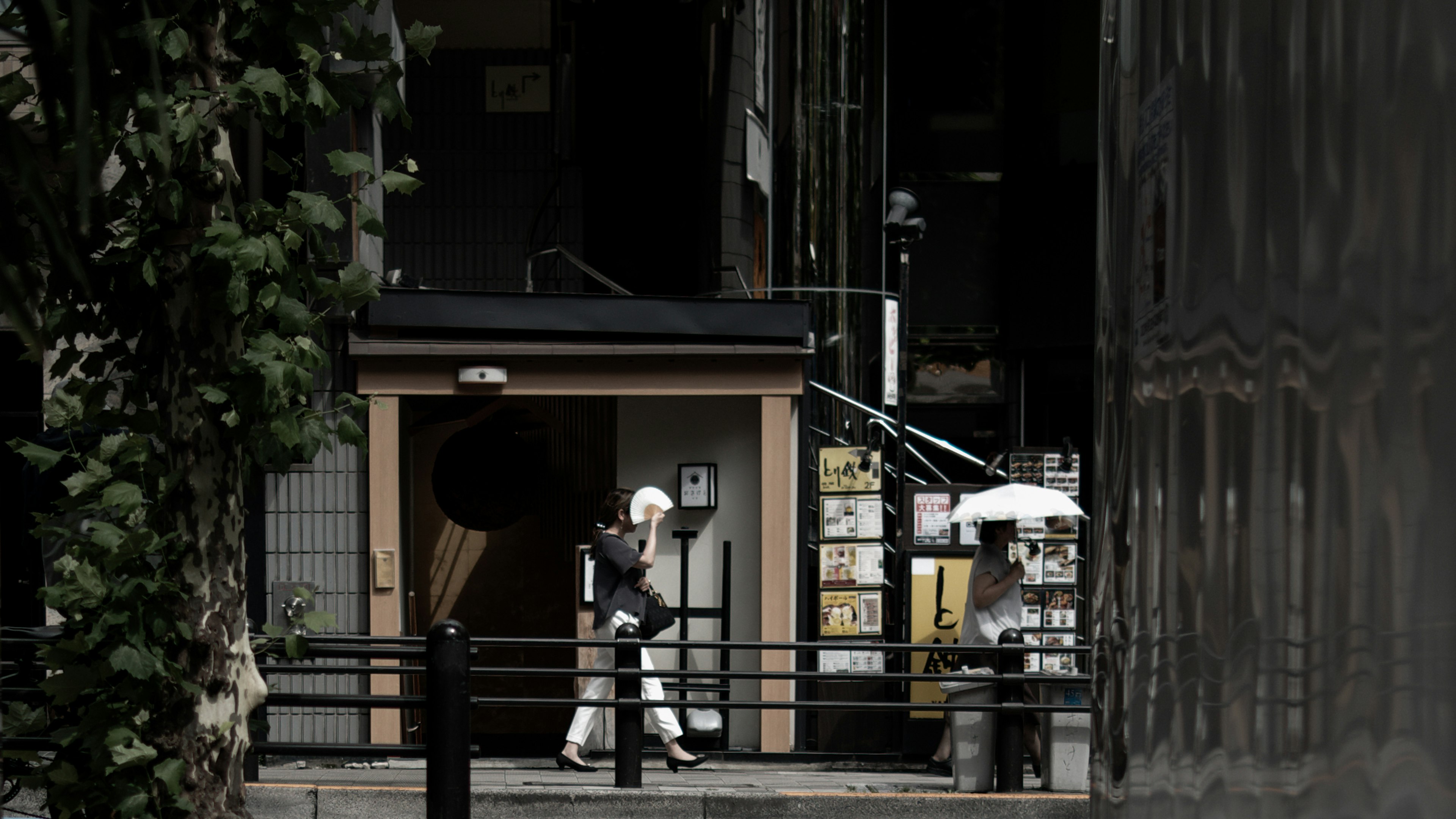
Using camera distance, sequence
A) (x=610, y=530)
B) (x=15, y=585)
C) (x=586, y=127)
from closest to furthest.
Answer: (x=610, y=530) < (x=15, y=585) < (x=586, y=127)

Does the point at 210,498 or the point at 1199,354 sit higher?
the point at 1199,354

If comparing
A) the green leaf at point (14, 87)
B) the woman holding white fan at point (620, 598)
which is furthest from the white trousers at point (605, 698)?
the green leaf at point (14, 87)

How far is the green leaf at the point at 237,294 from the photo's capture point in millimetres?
4762

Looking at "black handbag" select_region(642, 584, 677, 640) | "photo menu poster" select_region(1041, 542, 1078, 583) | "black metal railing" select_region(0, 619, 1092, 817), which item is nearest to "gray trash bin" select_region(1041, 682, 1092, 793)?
"black metal railing" select_region(0, 619, 1092, 817)

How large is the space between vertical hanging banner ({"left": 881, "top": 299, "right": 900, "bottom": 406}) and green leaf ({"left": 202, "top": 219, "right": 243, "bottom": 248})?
23.2 feet

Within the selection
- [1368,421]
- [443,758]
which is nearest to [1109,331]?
[1368,421]

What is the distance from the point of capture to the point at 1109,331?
5.79 feet

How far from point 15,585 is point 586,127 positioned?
21.2 ft

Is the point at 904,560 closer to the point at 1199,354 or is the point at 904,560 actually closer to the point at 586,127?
the point at 586,127

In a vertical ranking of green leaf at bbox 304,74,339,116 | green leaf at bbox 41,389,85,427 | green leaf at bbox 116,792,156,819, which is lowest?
green leaf at bbox 116,792,156,819

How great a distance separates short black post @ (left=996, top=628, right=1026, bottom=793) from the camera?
306 inches

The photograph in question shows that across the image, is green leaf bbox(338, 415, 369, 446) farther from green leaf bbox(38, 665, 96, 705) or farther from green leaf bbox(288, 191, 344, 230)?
green leaf bbox(38, 665, 96, 705)

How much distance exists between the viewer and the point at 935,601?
9492 millimetres

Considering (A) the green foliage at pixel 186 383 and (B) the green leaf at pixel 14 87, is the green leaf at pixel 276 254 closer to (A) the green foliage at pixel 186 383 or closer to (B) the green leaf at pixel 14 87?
(A) the green foliage at pixel 186 383
